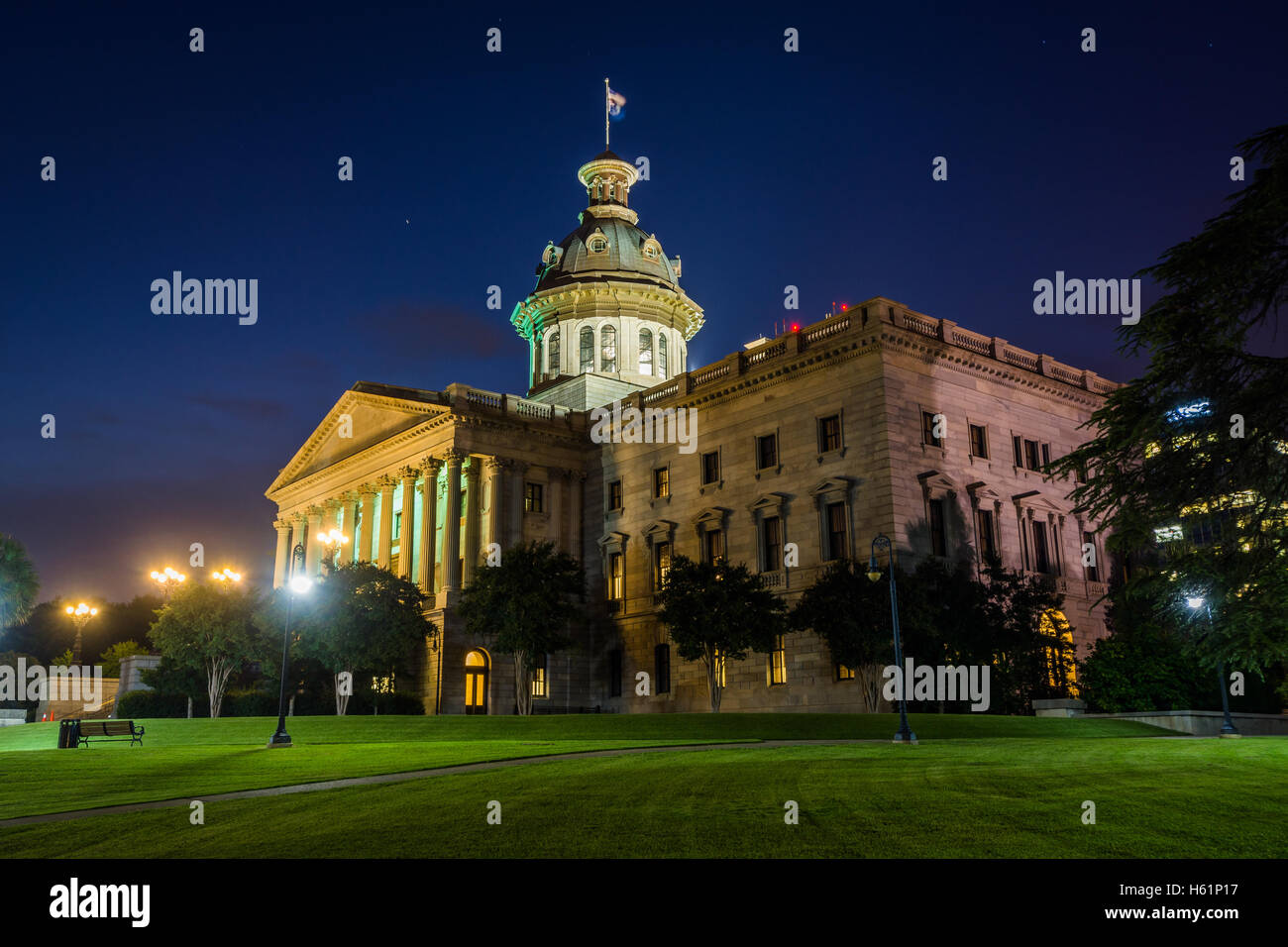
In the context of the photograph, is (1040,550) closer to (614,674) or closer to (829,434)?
(829,434)

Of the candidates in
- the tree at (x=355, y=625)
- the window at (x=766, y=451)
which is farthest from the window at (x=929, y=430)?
the tree at (x=355, y=625)

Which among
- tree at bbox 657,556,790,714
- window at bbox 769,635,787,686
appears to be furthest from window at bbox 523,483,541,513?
window at bbox 769,635,787,686

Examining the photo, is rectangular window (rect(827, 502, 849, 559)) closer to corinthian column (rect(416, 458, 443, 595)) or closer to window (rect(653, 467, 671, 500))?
window (rect(653, 467, 671, 500))

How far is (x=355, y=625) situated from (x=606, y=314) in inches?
1353

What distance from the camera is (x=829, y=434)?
158ft

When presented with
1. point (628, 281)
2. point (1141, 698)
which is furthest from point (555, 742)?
point (628, 281)

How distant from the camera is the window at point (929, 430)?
46656mm

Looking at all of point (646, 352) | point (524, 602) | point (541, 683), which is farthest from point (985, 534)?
point (646, 352)

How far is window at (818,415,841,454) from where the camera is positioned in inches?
1875

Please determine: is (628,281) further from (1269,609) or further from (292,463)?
(1269,609)

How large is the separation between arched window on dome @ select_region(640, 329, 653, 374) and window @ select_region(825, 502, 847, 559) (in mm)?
32497

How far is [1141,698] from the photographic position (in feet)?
137

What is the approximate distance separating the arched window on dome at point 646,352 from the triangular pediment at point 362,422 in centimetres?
1951
